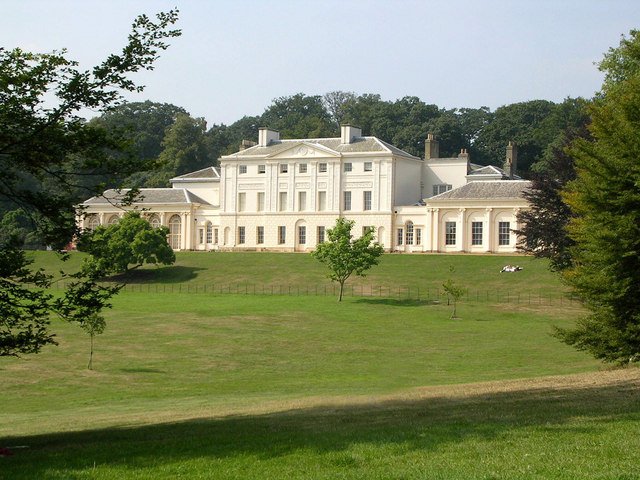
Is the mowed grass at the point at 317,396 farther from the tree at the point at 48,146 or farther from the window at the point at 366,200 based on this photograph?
the window at the point at 366,200

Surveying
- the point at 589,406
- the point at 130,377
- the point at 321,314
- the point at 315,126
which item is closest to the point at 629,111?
the point at 589,406

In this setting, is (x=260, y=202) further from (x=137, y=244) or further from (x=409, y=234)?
(x=137, y=244)


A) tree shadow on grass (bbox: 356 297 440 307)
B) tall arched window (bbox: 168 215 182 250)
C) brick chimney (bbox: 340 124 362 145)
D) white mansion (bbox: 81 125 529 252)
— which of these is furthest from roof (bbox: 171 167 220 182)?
tree shadow on grass (bbox: 356 297 440 307)

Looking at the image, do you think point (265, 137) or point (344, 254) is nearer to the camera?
point (344, 254)

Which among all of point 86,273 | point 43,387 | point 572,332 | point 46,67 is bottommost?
point 43,387

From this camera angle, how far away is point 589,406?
16484mm

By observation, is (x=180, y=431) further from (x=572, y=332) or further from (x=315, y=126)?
(x=315, y=126)

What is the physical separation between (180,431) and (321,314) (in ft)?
118

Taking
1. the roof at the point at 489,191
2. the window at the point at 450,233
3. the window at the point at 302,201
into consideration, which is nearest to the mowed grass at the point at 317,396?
the roof at the point at 489,191

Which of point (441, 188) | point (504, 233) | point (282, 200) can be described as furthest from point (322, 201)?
point (504, 233)

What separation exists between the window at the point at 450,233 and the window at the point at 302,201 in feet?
50.7

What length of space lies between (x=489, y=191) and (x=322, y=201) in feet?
56.5

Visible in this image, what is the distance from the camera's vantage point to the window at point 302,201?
305 feet

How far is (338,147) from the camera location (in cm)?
9319
